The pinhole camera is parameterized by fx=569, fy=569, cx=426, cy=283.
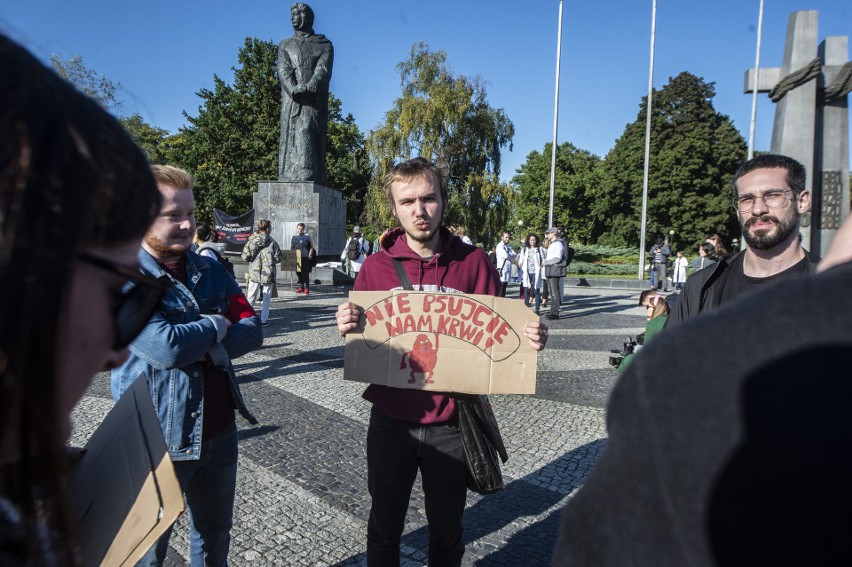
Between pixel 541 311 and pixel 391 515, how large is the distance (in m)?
11.1

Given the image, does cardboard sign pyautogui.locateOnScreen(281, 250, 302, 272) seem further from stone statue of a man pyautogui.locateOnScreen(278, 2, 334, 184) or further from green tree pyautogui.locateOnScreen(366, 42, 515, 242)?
green tree pyautogui.locateOnScreen(366, 42, 515, 242)

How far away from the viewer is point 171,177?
224cm

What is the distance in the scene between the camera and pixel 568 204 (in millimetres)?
59219

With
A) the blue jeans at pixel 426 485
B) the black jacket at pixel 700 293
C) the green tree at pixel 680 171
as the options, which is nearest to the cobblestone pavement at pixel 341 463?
the blue jeans at pixel 426 485

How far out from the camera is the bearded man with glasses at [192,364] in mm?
2096

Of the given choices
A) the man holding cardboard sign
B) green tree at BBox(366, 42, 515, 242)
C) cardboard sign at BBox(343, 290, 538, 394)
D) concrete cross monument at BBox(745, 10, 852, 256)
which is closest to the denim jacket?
the man holding cardboard sign

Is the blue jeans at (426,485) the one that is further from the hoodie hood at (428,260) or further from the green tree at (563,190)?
the green tree at (563,190)

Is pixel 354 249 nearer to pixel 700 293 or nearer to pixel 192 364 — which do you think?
pixel 700 293

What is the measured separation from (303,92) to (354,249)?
461 centimetres

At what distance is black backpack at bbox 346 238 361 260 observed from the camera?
16781 millimetres

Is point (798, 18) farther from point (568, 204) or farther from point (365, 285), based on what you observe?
point (568, 204)

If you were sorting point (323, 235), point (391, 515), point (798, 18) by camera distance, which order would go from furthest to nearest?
point (323, 235) < point (798, 18) < point (391, 515)

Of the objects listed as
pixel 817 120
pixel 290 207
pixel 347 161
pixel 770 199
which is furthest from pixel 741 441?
pixel 347 161

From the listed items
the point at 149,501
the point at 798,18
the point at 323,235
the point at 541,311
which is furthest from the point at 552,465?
the point at 323,235
